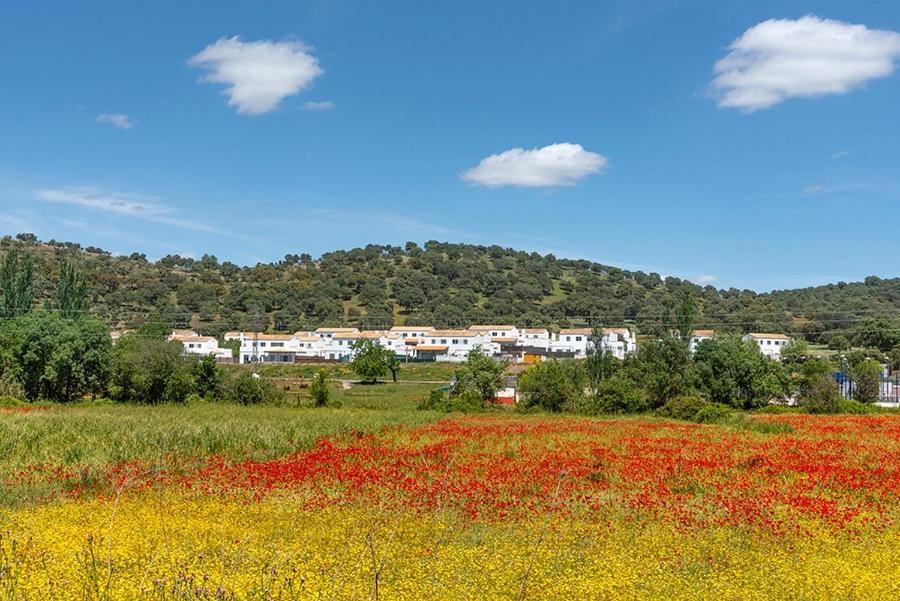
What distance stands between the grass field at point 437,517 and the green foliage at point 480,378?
3447cm

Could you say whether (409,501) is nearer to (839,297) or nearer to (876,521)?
(876,521)

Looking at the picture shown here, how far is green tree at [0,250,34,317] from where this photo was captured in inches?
3233

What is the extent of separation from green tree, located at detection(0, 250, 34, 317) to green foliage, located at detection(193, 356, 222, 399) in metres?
40.8

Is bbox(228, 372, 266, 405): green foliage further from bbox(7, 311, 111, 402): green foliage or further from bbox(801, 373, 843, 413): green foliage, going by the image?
bbox(801, 373, 843, 413): green foliage

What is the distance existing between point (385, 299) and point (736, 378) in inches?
5022

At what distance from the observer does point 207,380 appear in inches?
2149

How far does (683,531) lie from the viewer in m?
12.4

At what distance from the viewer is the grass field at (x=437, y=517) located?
8.49 m

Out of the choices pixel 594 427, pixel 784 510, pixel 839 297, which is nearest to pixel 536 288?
pixel 839 297

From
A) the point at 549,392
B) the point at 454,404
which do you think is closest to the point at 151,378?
the point at 454,404

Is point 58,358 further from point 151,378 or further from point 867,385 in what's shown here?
point 867,385

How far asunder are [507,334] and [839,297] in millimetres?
93773

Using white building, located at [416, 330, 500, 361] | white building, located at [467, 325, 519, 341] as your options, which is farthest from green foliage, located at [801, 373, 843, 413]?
white building, located at [467, 325, 519, 341]

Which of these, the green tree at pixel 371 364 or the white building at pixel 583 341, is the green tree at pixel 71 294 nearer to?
the green tree at pixel 371 364
